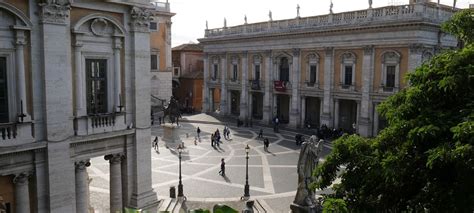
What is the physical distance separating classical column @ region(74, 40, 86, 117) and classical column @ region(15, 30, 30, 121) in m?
1.61

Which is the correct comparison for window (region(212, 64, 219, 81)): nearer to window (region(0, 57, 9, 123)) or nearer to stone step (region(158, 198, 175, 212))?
stone step (region(158, 198, 175, 212))

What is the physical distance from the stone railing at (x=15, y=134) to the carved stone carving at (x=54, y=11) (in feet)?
10.4

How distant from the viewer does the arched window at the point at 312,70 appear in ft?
142

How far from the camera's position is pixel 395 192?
9.33m

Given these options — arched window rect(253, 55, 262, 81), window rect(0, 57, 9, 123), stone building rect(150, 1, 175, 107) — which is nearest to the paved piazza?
window rect(0, 57, 9, 123)

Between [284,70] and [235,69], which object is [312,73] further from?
[235,69]

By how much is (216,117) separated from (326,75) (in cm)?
1743

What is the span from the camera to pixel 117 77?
49.5 feet

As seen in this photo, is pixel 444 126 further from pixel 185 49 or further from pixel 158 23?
pixel 185 49

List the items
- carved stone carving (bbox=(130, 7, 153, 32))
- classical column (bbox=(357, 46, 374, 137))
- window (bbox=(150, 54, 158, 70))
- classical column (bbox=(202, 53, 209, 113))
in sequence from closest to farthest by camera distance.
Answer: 1. carved stone carving (bbox=(130, 7, 153, 32))
2. classical column (bbox=(357, 46, 374, 137))
3. classical column (bbox=(202, 53, 209, 113))
4. window (bbox=(150, 54, 158, 70))

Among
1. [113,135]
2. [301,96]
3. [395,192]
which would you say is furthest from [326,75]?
[395,192]

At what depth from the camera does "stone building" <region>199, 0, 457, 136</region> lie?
35906 mm

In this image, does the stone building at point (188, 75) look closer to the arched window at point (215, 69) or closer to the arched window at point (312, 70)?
the arched window at point (215, 69)

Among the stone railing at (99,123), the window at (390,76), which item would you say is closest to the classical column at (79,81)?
the stone railing at (99,123)
